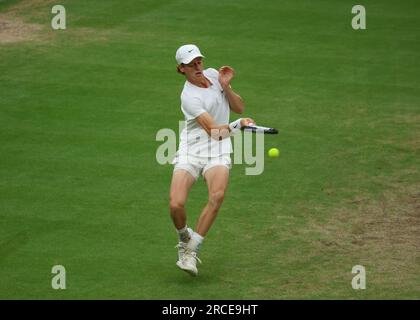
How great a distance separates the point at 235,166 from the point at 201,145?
3.02m

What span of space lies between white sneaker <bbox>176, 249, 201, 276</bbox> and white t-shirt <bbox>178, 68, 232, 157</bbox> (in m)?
1.01

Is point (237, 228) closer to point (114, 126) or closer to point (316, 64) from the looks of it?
point (114, 126)

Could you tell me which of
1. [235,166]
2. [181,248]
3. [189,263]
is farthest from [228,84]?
[235,166]

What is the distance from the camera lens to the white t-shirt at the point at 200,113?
10.2 meters

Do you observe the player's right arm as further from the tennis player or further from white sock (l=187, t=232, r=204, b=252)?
white sock (l=187, t=232, r=204, b=252)

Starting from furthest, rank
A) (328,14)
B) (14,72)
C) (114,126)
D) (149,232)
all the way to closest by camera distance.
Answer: (328,14), (14,72), (114,126), (149,232)

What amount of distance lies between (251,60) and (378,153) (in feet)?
13.3

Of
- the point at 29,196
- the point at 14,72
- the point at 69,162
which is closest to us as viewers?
the point at 29,196

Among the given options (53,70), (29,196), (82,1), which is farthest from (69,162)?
(82,1)

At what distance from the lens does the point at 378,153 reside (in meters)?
13.7

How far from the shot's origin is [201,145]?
10.2m

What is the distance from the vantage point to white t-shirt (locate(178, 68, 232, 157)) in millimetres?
10188

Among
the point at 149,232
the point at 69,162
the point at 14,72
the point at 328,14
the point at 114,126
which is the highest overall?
the point at 328,14

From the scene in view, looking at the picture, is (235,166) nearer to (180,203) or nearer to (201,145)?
(201,145)
